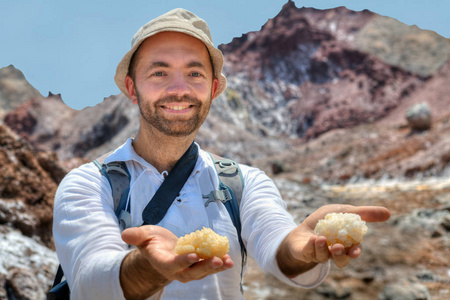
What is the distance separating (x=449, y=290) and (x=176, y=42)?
19.2 feet

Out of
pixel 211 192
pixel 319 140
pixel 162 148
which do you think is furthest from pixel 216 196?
pixel 319 140

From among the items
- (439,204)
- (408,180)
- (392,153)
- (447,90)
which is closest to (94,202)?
(439,204)

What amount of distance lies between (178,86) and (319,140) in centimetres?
3865

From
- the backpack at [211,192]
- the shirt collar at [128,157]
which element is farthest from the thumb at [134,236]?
the shirt collar at [128,157]

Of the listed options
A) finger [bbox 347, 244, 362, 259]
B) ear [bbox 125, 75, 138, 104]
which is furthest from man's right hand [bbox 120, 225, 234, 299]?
ear [bbox 125, 75, 138, 104]

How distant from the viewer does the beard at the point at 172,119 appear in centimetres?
227

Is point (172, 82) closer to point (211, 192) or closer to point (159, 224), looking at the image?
point (211, 192)

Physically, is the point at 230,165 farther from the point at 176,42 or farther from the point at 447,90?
the point at 447,90

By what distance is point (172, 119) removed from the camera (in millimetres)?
2273

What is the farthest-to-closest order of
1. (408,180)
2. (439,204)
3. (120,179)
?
(408,180) < (439,204) < (120,179)

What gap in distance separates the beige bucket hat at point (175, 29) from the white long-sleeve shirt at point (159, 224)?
17.5 inches

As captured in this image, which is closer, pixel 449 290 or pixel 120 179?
pixel 120 179

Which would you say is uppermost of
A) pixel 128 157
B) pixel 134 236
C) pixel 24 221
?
pixel 128 157

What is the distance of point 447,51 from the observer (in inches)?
1884
